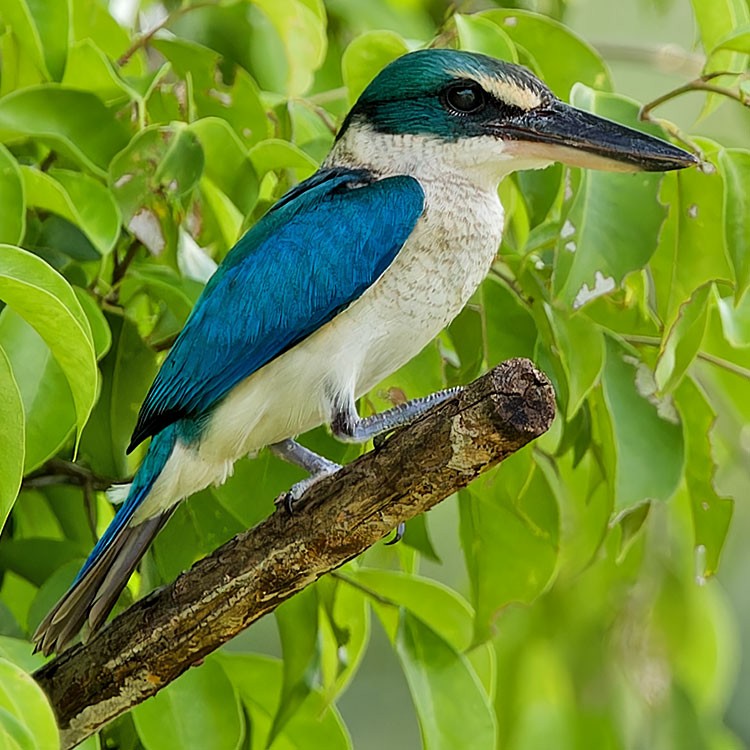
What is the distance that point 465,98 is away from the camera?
219 centimetres

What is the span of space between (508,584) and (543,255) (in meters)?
0.47

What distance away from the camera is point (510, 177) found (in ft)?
7.25

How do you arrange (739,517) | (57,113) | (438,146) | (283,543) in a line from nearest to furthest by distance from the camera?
(283,543) → (57,113) → (438,146) → (739,517)

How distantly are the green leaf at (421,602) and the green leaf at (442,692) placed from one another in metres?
0.02

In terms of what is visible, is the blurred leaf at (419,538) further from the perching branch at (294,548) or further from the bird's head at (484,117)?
the bird's head at (484,117)

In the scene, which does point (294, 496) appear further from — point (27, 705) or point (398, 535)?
point (27, 705)

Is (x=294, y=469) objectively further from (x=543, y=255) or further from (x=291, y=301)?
(x=543, y=255)

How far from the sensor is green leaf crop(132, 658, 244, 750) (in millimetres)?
1820

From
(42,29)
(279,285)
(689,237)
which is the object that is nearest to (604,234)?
(689,237)

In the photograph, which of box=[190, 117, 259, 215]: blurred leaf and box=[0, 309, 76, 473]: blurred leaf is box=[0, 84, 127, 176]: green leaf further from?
box=[0, 309, 76, 473]: blurred leaf

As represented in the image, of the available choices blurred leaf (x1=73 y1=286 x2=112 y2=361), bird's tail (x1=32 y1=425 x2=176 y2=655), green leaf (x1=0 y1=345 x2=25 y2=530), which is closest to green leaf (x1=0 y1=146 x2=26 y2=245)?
blurred leaf (x1=73 y1=286 x2=112 y2=361)

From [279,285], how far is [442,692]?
0.62 meters

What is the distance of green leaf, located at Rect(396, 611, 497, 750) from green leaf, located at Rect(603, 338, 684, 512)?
0.33 meters

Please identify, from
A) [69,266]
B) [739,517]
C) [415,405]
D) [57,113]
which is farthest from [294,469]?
[739,517]
